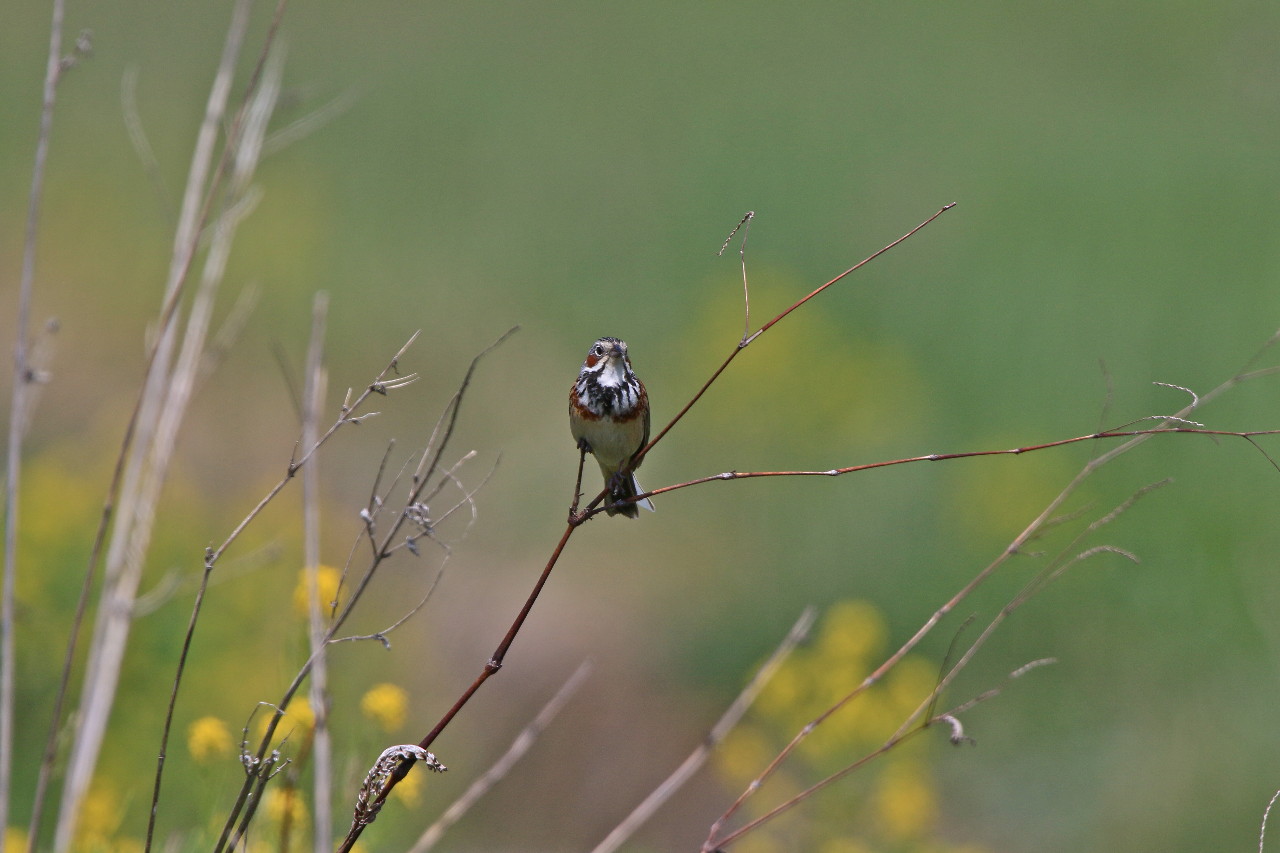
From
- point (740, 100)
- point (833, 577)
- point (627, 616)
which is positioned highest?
point (740, 100)

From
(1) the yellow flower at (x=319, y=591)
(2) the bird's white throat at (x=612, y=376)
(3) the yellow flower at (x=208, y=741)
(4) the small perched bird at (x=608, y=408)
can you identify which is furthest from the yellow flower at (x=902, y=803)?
(3) the yellow flower at (x=208, y=741)

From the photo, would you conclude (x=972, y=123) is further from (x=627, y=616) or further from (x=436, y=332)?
(x=627, y=616)

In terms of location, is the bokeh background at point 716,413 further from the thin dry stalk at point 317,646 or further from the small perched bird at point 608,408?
the small perched bird at point 608,408

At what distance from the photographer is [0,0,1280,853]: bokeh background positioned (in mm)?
5395

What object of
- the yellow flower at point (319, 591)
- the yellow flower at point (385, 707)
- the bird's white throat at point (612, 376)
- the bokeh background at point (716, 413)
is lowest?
the yellow flower at point (385, 707)

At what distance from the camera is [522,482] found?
8039 mm

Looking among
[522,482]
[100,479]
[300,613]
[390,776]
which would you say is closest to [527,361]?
[522,482]

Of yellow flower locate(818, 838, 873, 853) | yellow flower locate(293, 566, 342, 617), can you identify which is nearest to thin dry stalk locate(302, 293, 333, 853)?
yellow flower locate(293, 566, 342, 617)

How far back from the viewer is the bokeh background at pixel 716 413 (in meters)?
5.39

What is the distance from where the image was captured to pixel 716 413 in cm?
720

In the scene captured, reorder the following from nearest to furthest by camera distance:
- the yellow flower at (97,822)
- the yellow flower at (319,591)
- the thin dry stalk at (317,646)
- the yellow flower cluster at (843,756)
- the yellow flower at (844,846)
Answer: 1. the thin dry stalk at (317,646)
2. the yellow flower at (319,591)
3. the yellow flower at (97,822)
4. the yellow flower at (844,846)
5. the yellow flower cluster at (843,756)

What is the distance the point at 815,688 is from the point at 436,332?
247 inches

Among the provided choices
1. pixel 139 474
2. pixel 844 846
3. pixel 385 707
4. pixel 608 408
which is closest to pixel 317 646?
pixel 385 707

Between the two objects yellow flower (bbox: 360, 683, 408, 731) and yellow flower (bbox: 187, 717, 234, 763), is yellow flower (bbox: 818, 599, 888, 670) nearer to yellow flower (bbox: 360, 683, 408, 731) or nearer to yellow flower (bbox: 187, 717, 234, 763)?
yellow flower (bbox: 360, 683, 408, 731)
